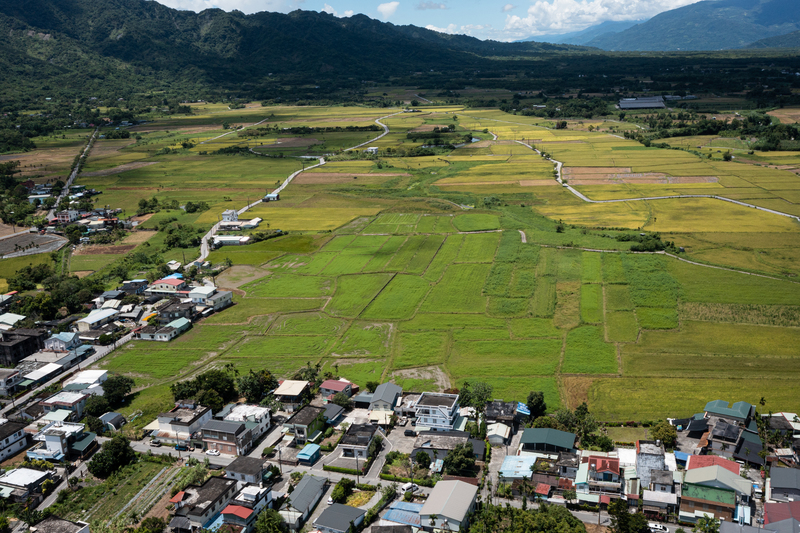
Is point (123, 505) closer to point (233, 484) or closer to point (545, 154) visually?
point (233, 484)

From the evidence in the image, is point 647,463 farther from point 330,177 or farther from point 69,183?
point 69,183

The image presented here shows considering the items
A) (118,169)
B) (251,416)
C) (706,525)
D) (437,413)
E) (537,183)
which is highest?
(118,169)

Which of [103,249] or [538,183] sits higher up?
[538,183]

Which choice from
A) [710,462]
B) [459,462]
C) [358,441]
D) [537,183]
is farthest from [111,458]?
[537,183]

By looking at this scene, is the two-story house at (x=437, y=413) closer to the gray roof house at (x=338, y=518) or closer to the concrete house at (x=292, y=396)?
the concrete house at (x=292, y=396)

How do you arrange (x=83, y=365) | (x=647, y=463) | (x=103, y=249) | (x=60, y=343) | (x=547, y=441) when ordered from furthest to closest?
(x=103, y=249) < (x=60, y=343) < (x=83, y=365) < (x=547, y=441) < (x=647, y=463)

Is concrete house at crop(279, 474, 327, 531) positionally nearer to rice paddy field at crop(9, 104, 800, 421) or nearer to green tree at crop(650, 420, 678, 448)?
rice paddy field at crop(9, 104, 800, 421)

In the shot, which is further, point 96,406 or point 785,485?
point 96,406
